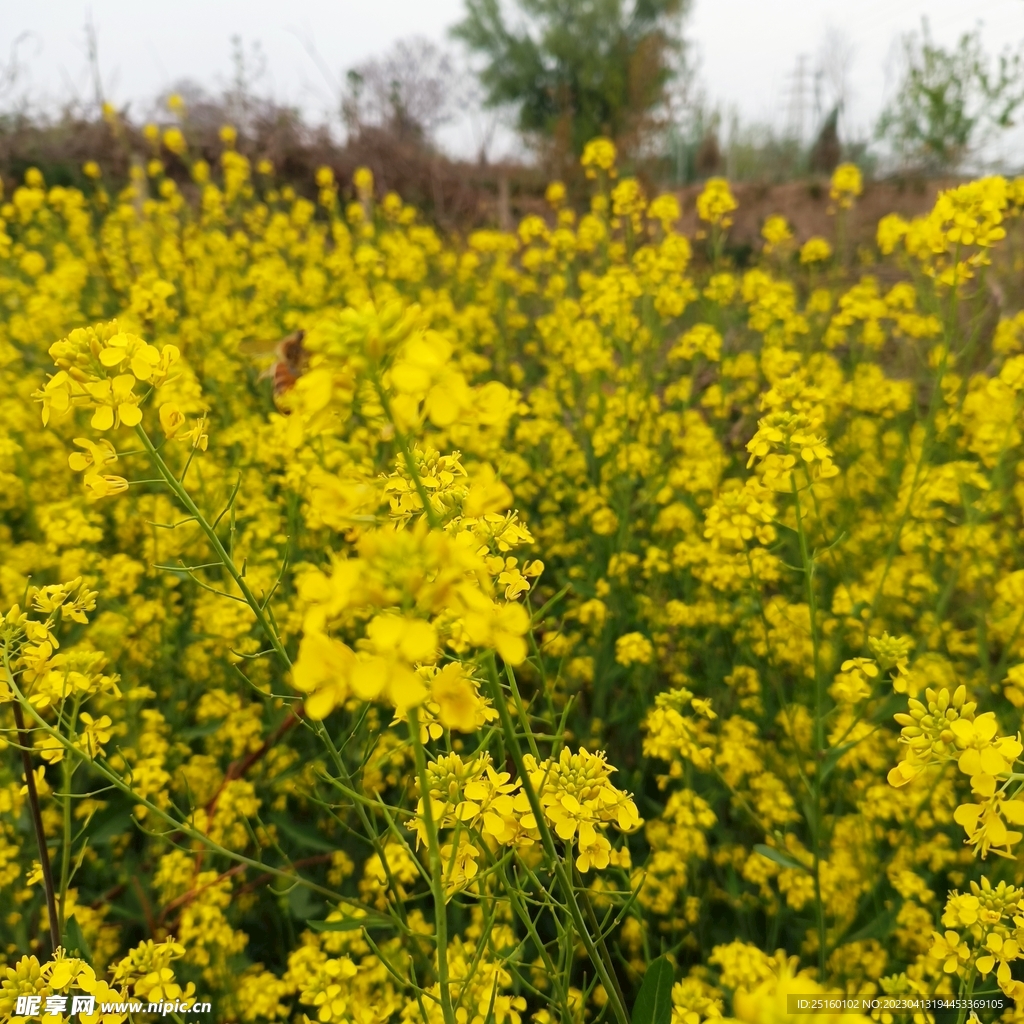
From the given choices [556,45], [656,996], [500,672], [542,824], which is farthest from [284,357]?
[556,45]

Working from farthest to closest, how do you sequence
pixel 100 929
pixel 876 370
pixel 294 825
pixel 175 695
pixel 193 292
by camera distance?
pixel 193 292
pixel 876 370
pixel 175 695
pixel 294 825
pixel 100 929

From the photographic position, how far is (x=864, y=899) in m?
1.99

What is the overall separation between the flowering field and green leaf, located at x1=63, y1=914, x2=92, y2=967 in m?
0.03

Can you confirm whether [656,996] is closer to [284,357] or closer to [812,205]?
[284,357]

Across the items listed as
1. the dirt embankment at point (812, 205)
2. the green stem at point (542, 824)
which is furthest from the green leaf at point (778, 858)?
the dirt embankment at point (812, 205)

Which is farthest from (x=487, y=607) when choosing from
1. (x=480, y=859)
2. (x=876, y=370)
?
(x=876, y=370)

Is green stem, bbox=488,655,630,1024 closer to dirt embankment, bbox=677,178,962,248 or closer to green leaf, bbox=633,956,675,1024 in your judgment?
green leaf, bbox=633,956,675,1024

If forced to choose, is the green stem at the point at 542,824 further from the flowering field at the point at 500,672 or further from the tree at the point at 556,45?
the tree at the point at 556,45

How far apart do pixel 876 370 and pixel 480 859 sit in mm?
3312

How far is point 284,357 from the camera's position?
8.98 ft

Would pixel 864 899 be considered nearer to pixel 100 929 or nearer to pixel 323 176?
pixel 100 929

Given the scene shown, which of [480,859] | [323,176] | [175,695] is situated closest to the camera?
[480,859]

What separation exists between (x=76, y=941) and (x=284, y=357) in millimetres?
1857

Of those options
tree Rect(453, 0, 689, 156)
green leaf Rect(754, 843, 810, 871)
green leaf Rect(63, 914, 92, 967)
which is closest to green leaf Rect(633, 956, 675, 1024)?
green leaf Rect(754, 843, 810, 871)
